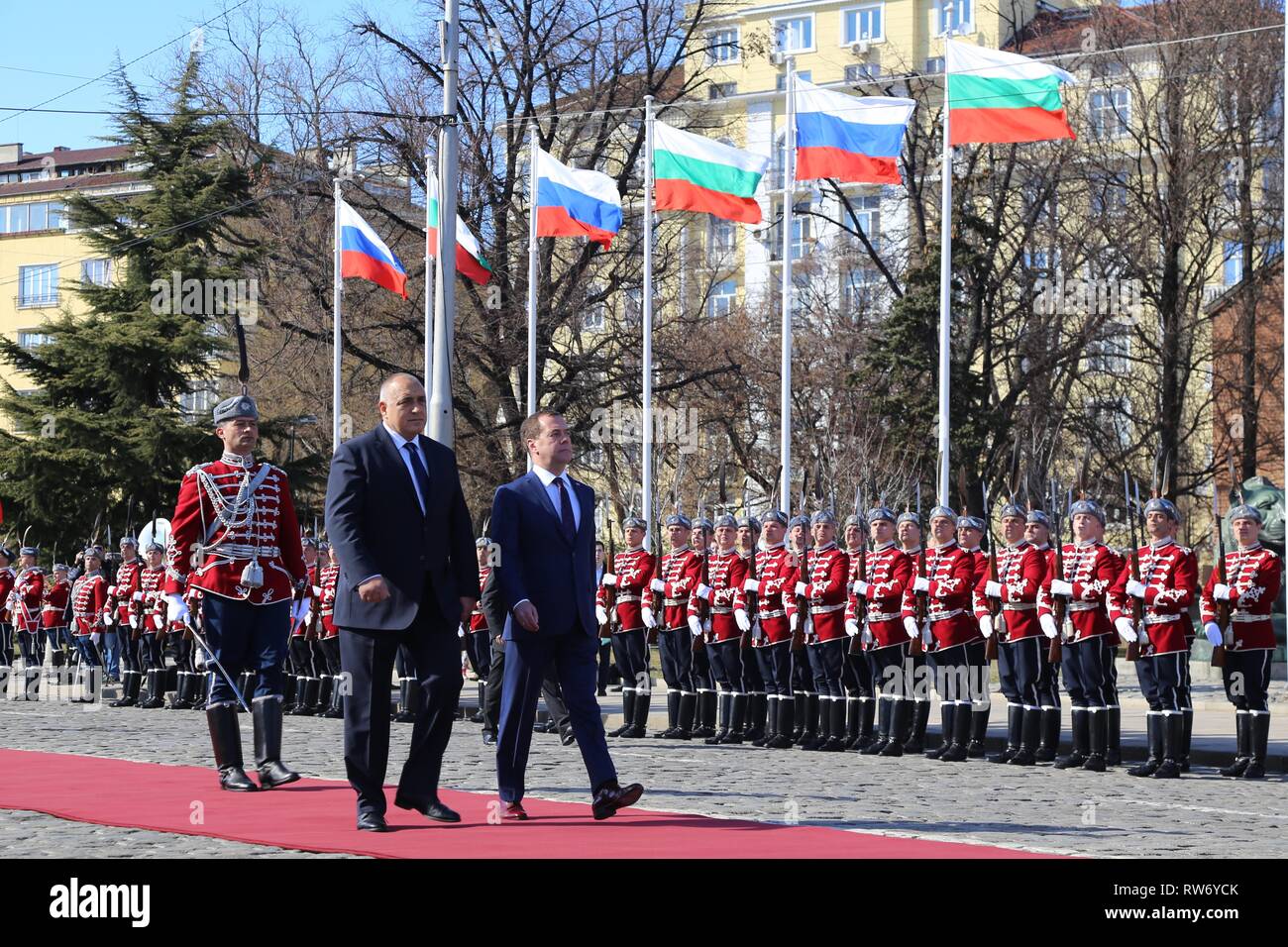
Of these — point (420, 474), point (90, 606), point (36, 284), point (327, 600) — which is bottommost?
point (90, 606)

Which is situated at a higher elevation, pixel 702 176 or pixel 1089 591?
pixel 702 176

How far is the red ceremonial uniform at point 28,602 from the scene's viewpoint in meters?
27.1

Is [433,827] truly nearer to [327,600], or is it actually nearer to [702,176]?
[327,600]

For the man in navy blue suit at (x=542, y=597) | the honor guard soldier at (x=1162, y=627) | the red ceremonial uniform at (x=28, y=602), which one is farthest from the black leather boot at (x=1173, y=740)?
the red ceremonial uniform at (x=28, y=602)

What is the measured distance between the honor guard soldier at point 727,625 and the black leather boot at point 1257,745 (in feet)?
15.1

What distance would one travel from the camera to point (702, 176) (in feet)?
85.5

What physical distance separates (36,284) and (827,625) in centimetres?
6146

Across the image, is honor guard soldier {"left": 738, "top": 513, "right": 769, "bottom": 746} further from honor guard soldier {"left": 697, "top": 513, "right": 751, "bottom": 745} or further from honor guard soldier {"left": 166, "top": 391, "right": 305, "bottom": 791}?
honor guard soldier {"left": 166, "top": 391, "right": 305, "bottom": 791}

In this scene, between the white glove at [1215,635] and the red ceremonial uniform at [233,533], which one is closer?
the red ceremonial uniform at [233,533]

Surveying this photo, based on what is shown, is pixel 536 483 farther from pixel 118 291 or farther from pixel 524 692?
pixel 118 291

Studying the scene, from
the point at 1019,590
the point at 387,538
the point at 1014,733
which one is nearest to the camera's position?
the point at 387,538

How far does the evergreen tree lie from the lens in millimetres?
39344

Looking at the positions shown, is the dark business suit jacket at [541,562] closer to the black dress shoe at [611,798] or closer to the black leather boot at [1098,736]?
the black dress shoe at [611,798]

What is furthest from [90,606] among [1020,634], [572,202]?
[1020,634]
